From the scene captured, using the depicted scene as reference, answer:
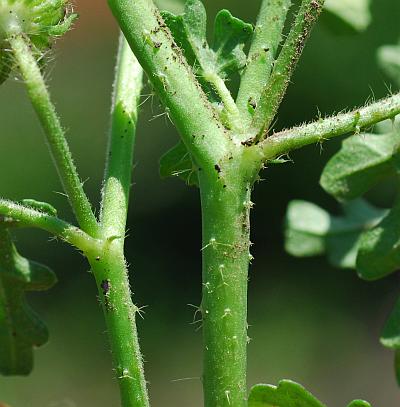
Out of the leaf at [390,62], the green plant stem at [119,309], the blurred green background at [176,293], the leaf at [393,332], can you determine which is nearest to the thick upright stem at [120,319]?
the green plant stem at [119,309]

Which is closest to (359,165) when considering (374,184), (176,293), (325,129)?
(374,184)

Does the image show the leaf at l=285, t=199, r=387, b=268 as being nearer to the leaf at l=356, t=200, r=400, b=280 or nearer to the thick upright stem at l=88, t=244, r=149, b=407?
the leaf at l=356, t=200, r=400, b=280

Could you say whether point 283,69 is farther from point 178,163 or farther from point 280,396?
point 280,396

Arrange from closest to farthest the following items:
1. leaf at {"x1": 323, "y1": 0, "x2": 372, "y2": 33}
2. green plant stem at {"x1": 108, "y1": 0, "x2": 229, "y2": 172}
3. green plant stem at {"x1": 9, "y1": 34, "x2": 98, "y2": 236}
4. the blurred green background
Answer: green plant stem at {"x1": 9, "y1": 34, "x2": 98, "y2": 236}
green plant stem at {"x1": 108, "y1": 0, "x2": 229, "y2": 172}
leaf at {"x1": 323, "y1": 0, "x2": 372, "y2": 33}
the blurred green background

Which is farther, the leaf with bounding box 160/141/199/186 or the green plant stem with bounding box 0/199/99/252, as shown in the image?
the leaf with bounding box 160/141/199/186

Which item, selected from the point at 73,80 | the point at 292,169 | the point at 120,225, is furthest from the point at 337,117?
the point at 73,80

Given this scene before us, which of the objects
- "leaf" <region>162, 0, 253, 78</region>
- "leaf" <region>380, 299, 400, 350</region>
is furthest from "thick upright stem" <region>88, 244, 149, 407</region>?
"leaf" <region>380, 299, 400, 350</region>
